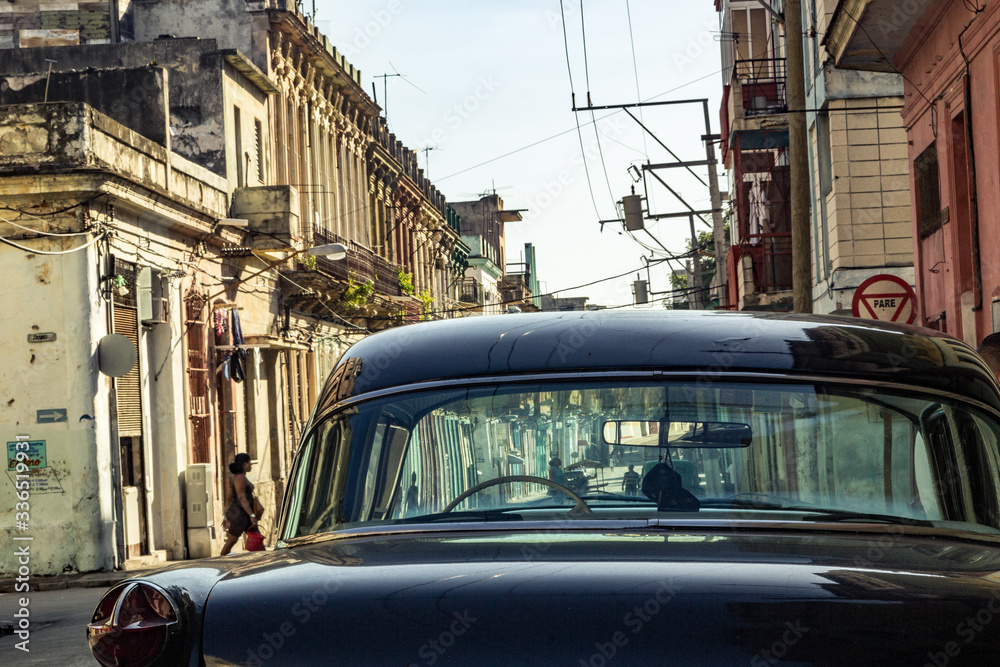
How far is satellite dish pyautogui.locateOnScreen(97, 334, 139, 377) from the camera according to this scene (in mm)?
17406

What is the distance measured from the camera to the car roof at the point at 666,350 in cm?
294

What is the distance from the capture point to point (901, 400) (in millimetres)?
3025

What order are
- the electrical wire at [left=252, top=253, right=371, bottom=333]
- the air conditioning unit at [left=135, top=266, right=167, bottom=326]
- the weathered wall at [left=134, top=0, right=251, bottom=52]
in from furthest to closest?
the weathered wall at [left=134, top=0, right=251, bottom=52] → the electrical wire at [left=252, top=253, right=371, bottom=333] → the air conditioning unit at [left=135, top=266, right=167, bottom=326]

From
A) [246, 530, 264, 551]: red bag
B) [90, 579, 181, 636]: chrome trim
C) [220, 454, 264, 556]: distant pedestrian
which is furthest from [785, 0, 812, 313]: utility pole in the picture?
[90, 579, 181, 636]: chrome trim

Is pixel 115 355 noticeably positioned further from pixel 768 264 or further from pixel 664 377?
pixel 664 377

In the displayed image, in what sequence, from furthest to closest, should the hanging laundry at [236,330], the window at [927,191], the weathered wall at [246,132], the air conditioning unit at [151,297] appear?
A: the weathered wall at [246,132]
the hanging laundry at [236,330]
the air conditioning unit at [151,297]
the window at [927,191]

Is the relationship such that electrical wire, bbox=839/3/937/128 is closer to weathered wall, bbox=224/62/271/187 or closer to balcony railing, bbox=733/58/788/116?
balcony railing, bbox=733/58/788/116

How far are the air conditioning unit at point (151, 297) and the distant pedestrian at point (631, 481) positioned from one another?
1730 cm

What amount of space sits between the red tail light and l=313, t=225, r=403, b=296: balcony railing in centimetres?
2535

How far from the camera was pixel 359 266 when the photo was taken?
31141mm

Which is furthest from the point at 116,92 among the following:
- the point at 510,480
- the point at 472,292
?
the point at 472,292

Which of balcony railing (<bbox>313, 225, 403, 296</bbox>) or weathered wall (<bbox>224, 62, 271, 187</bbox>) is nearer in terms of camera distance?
weathered wall (<bbox>224, 62, 271, 187</bbox>)

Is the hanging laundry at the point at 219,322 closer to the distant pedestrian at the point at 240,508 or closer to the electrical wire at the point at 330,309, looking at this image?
the electrical wire at the point at 330,309

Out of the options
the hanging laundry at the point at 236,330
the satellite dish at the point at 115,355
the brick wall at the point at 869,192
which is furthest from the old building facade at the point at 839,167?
the hanging laundry at the point at 236,330
